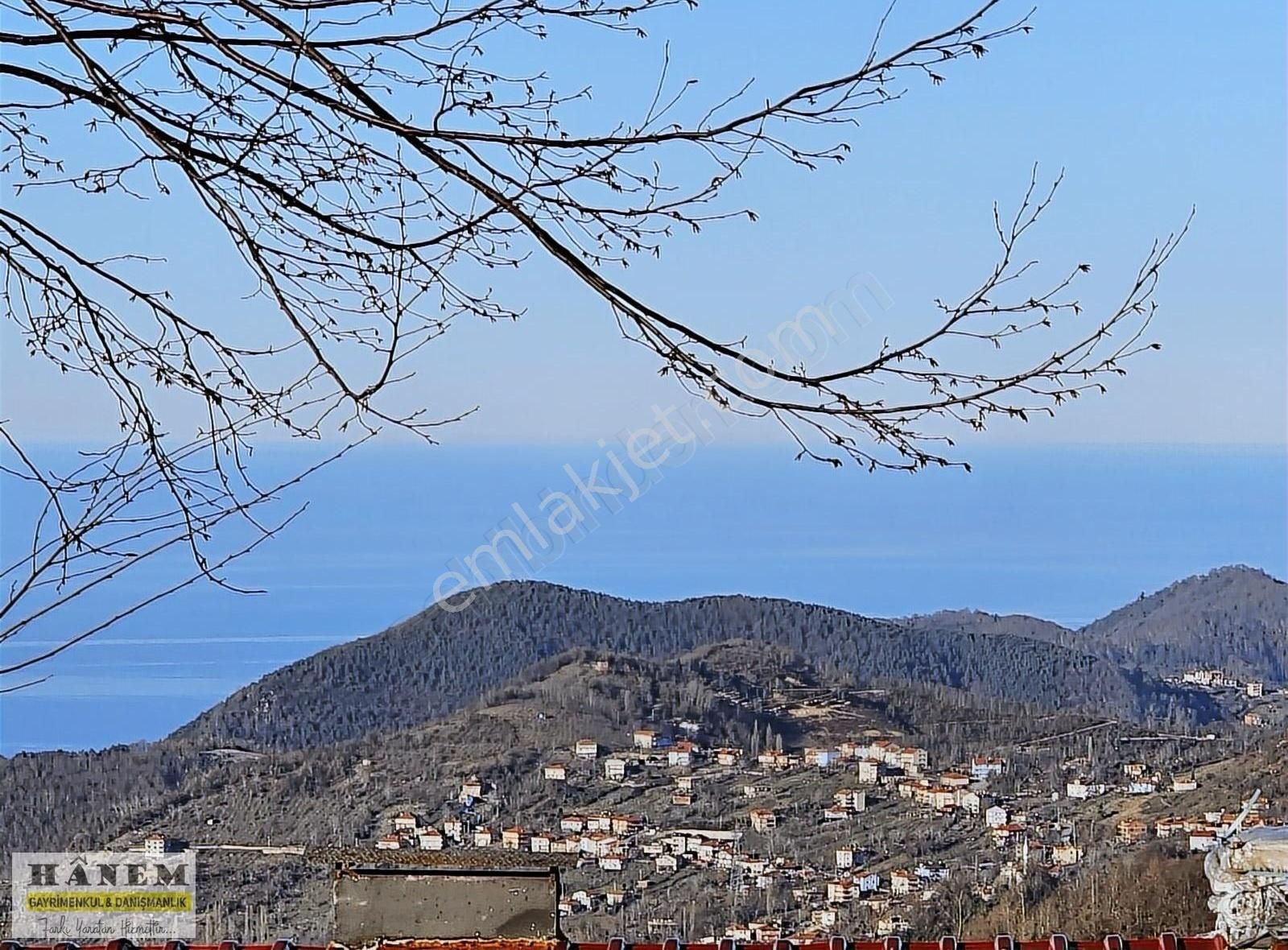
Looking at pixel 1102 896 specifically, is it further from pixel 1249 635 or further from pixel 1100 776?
pixel 1249 635

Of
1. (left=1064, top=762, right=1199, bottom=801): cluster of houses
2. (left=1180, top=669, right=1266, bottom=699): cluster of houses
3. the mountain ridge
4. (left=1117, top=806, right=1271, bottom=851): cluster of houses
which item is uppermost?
the mountain ridge

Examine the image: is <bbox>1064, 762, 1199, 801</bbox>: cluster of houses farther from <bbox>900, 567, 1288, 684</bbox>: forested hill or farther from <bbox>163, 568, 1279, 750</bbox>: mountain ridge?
<bbox>900, 567, 1288, 684</bbox>: forested hill

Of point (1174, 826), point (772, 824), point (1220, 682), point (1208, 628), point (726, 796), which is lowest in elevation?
point (1174, 826)

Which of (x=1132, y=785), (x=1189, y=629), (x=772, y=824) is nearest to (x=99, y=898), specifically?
(x=772, y=824)

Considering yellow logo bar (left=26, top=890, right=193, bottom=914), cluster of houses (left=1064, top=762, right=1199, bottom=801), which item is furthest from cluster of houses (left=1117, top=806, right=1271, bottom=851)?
yellow logo bar (left=26, top=890, right=193, bottom=914)

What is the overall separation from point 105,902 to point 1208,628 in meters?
5.02

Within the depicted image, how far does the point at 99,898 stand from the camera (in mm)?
3033

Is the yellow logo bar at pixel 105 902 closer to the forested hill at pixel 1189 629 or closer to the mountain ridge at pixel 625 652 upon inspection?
the mountain ridge at pixel 625 652

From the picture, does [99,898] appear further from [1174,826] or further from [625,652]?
[1174,826]

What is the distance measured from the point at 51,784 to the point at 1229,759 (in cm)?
424

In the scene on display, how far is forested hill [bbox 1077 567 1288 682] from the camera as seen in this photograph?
617 cm

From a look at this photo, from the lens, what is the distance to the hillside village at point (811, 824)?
13.9 ft

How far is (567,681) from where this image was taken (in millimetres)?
5551

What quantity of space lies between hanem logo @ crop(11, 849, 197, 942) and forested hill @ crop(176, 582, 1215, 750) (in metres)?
1.42
